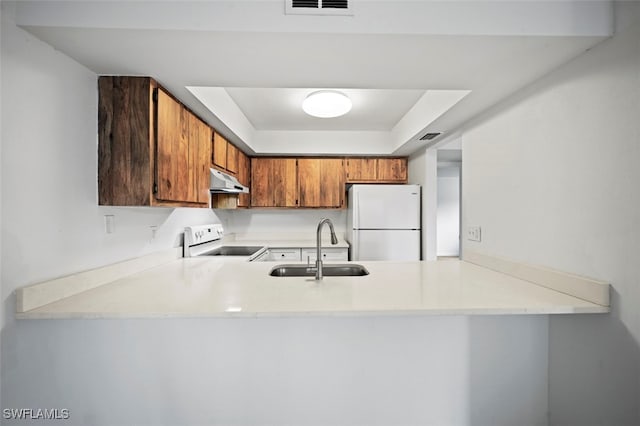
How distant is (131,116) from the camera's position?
5.03ft

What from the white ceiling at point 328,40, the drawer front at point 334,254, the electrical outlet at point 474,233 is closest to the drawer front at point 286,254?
the drawer front at point 334,254

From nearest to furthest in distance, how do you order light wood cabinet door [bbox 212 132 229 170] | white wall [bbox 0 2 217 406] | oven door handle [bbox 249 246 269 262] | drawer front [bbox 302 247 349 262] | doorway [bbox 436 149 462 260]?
white wall [bbox 0 2 217 406], light wood cabinet door [bbox 212 132 229 170], oven door handle [bbox 249 246 269 262], drawer front [bbox 302 247 349 262], doorway [bbox 436 149 462 260]

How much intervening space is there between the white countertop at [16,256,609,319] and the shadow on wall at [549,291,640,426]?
11 centimetres

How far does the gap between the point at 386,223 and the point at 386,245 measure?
0.81ft

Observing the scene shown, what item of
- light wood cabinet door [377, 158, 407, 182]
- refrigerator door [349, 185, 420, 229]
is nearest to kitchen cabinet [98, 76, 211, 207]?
refrigerator door [349, 185, 420, 229]

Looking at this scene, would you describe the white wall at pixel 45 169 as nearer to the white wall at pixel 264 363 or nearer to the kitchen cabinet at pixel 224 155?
the white wall at pixel 264 363

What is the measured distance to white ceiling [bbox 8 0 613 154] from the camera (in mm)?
1115

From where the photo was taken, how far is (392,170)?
12.4 ft

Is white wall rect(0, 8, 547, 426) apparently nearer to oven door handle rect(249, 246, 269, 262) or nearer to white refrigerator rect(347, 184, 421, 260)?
oven door handle rect(249, 246, 269, 262)

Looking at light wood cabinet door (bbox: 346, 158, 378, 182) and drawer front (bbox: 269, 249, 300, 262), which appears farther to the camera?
light wood cabinet door (bbox: 346, 158, 378, 182)

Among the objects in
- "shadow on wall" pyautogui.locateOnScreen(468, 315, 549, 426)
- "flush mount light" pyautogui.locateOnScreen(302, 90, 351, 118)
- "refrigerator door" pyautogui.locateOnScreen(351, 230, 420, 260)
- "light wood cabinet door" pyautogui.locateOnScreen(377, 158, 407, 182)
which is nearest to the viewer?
"shadow on wall" pyautogui.locateOnScreen(468, 315, 549, 426)

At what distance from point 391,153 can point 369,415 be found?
280 centimetres

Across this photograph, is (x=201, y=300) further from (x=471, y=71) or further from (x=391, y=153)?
(x=391, y=153)

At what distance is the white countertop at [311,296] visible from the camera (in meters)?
1.12
